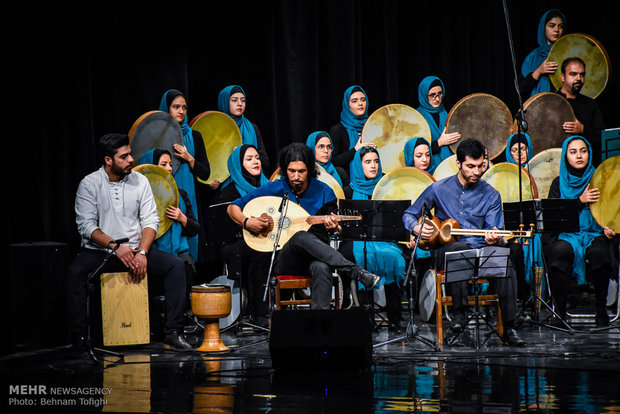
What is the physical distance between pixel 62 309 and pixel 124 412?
94.8 inches

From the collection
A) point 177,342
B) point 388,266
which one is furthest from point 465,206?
point 177,342

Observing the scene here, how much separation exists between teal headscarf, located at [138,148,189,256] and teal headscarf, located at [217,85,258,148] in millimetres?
1213

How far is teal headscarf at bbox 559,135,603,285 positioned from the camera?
636 centimetres

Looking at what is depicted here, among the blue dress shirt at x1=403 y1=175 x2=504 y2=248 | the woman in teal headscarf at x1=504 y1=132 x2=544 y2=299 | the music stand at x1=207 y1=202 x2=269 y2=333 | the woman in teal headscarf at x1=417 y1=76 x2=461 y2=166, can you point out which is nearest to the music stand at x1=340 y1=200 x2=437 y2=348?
the blue dress shirt at x1=403 y1=175 x2=504 y2=248

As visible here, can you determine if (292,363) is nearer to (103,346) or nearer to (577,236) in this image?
(103,346)

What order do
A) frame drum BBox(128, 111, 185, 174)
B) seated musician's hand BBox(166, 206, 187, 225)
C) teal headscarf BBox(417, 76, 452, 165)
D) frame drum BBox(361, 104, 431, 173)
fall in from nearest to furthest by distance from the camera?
seated musician's hand BBox(166, 206, 187, 225) < frame drum BBox(128, 111, 185, 174) < frame drum BBox(361, 104, 431, 173) < teal headscarf BBox(417, 76, 452, 165)

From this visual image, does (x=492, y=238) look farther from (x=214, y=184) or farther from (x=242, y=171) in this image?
(x=214, y=184)

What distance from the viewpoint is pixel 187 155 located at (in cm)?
641

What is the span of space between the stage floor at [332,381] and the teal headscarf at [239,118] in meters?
2.57

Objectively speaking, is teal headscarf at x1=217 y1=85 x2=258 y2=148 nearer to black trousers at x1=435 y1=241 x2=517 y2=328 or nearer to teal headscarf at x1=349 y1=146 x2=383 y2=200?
teal headscarf at x1=349 y1=146 x2=383 y2=200

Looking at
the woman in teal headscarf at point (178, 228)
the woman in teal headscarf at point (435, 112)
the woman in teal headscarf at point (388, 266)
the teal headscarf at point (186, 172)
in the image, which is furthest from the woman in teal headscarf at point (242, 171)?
the woman in teal headscarf at point (435, 112)

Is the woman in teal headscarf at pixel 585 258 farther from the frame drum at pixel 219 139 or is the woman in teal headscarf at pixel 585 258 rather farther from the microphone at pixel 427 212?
the frame drum at pixel 219 139

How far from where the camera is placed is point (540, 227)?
573cm

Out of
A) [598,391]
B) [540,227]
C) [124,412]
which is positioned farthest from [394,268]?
[124,412]
